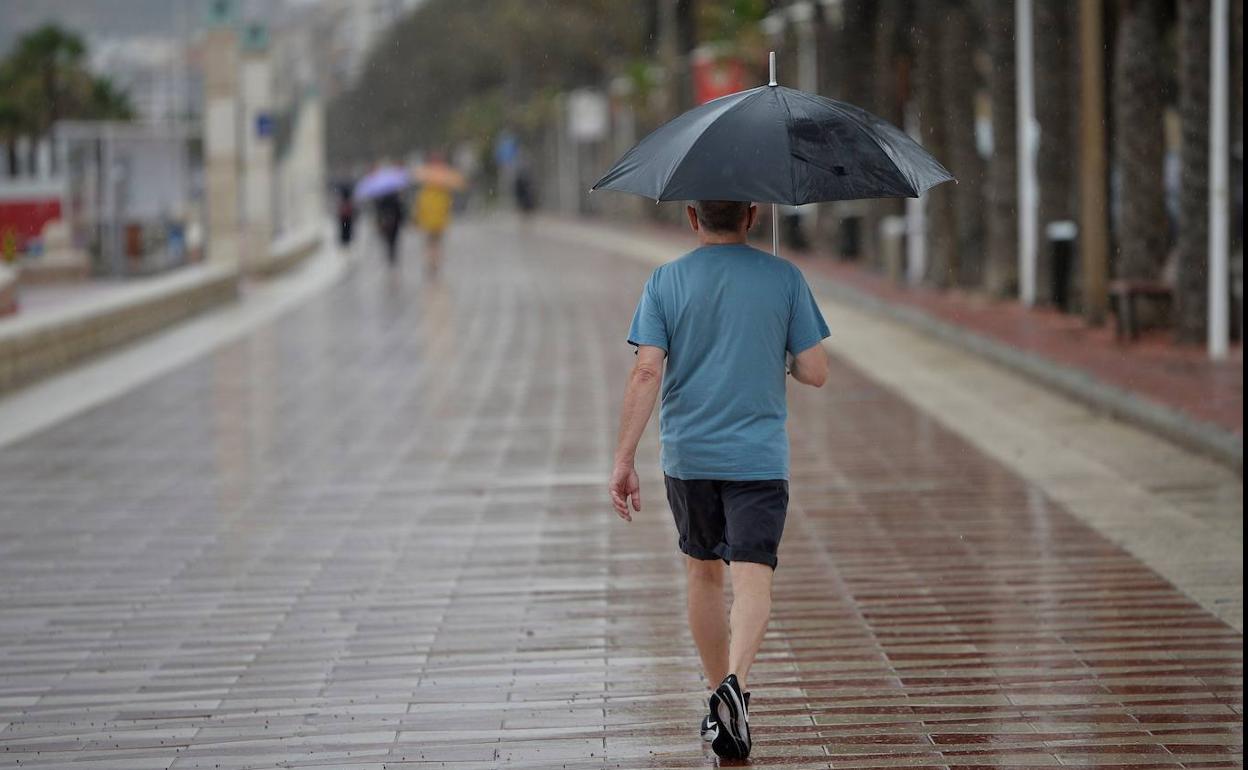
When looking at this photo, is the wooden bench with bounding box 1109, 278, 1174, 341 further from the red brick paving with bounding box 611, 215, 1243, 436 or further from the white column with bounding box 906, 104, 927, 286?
the white column with bounding box 906, 104, 927, 286

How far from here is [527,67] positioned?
89.9 m

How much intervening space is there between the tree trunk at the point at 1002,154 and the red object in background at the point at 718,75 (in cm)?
1468

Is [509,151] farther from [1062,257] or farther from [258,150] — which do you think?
[1062,257]

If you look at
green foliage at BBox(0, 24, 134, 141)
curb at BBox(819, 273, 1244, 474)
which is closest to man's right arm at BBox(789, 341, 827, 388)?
curb at BBox(819, 273, 1244, 474)

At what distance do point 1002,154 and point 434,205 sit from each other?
12518mm

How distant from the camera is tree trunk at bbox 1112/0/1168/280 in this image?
17.1m

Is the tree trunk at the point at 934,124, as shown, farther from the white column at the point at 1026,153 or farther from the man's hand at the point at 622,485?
the man's hand at the point at 622,485

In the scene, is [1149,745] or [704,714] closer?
[1149,745]

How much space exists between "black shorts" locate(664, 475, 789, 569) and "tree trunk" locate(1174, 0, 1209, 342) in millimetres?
11002

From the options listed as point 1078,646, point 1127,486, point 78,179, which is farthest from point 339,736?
point 78,179

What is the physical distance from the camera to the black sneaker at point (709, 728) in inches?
207

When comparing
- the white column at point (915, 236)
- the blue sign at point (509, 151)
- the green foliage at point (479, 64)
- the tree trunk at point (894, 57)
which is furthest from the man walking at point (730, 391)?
the blue sign at point (509, 151)

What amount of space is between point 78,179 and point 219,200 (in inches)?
294

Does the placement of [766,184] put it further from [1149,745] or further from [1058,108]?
[1058,108]
